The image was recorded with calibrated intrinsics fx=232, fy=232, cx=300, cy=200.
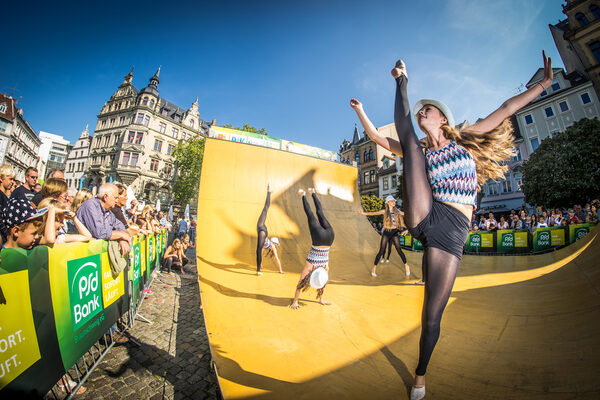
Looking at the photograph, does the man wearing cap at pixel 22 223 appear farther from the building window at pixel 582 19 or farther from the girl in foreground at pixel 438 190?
the building window at pixel 582 19

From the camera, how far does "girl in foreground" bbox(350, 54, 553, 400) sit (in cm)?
147

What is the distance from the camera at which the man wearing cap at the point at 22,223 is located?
1838 mm

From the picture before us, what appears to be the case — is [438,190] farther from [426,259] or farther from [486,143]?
[486,143]

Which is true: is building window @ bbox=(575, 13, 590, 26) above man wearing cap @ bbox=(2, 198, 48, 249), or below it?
above

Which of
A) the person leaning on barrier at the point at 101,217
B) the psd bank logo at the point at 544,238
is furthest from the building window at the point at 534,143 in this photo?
the person leaning on barrier at the point at 101,217

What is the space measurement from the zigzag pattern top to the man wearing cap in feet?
10.1

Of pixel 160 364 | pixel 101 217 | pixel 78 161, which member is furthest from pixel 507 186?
pixel 78 161

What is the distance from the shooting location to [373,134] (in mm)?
1795

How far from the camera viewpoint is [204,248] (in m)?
6.45

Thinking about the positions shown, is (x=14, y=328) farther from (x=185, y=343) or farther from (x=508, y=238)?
(x=508, y=238)

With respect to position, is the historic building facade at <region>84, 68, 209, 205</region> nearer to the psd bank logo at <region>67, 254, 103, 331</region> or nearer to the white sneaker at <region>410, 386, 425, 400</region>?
the psd bank logo at <region>67, 254, 103, 331</region>

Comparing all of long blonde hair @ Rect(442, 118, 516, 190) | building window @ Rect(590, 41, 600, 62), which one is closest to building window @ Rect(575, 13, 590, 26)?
building window @ Rect(590, 41, 600, 62)

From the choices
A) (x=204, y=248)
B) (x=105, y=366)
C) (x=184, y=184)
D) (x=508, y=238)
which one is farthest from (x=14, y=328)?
(x=184, y=184)

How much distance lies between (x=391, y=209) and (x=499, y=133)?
14.1ft
